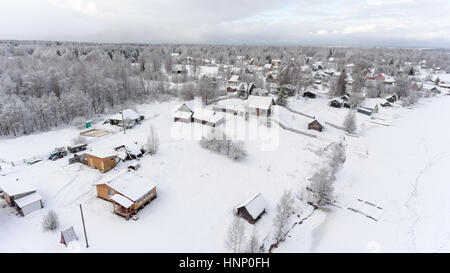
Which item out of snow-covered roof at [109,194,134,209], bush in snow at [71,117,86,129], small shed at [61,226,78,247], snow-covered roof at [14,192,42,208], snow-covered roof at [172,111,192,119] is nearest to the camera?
small shed at [61,226,78,247]

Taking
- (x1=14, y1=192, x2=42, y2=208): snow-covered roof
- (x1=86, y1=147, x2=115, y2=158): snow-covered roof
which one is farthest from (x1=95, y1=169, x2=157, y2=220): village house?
(x1=86, y1=147, x2=115, y2=158): snow-covered roof

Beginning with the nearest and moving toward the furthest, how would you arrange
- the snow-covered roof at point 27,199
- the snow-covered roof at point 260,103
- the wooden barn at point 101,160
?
the snow-covered roof at point 27,199 < the wooden barn at point 101,160 < the snow-covered roof at point 260,103

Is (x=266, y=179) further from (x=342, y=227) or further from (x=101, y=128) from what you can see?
(x=101, y=128)

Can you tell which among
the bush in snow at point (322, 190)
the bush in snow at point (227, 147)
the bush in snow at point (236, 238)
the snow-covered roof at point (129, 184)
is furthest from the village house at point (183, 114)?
the bush in snow at point (236, 238)

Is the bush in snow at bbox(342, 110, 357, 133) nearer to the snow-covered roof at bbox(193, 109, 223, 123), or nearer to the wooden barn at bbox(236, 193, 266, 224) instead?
the snow-covered roof at bbox(193, 109, 223, 123)

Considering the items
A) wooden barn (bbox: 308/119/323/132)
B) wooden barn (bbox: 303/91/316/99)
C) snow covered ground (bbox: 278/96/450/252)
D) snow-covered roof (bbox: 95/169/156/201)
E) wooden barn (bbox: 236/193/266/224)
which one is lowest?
snow covered ground (bbox: 278/96/450/252)

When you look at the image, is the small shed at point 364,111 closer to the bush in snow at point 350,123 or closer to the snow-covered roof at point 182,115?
the bush in snow at point 350,123
